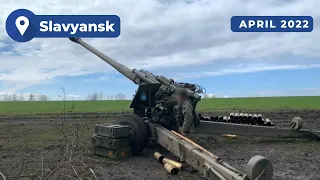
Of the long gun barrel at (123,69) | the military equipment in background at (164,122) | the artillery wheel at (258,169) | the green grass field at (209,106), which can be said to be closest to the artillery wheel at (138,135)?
the military equipment in background at (164,122)

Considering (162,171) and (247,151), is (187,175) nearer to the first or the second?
(162,171)

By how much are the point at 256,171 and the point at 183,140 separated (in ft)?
11.0

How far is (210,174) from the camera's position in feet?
20.2

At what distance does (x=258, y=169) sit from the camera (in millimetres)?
5094

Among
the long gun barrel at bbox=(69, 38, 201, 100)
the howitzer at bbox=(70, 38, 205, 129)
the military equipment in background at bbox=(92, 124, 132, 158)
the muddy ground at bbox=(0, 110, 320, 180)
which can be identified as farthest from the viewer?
the long gun barrel at bbox=(69, 38, 201, 100)

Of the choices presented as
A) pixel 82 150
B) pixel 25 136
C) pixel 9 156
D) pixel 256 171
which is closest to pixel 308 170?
pixel 256 171

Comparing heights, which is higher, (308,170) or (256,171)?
(256,171)

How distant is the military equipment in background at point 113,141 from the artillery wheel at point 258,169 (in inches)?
194

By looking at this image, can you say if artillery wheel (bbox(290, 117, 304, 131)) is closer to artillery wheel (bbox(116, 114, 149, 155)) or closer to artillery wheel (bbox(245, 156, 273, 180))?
artillery wheel (bbox(116, 114, 149, 155))

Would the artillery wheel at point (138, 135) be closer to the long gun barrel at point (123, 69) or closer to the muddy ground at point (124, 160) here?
the muddy ground at point (124, 160)

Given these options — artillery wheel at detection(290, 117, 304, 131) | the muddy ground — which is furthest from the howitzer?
artillery wheel at detection(290, 117, 304, 131)

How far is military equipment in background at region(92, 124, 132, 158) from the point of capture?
9567 mm

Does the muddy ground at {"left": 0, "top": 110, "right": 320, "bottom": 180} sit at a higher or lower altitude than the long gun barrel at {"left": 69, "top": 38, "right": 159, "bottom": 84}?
lower

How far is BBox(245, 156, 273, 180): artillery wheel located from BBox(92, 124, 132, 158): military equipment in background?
4.93 meters
